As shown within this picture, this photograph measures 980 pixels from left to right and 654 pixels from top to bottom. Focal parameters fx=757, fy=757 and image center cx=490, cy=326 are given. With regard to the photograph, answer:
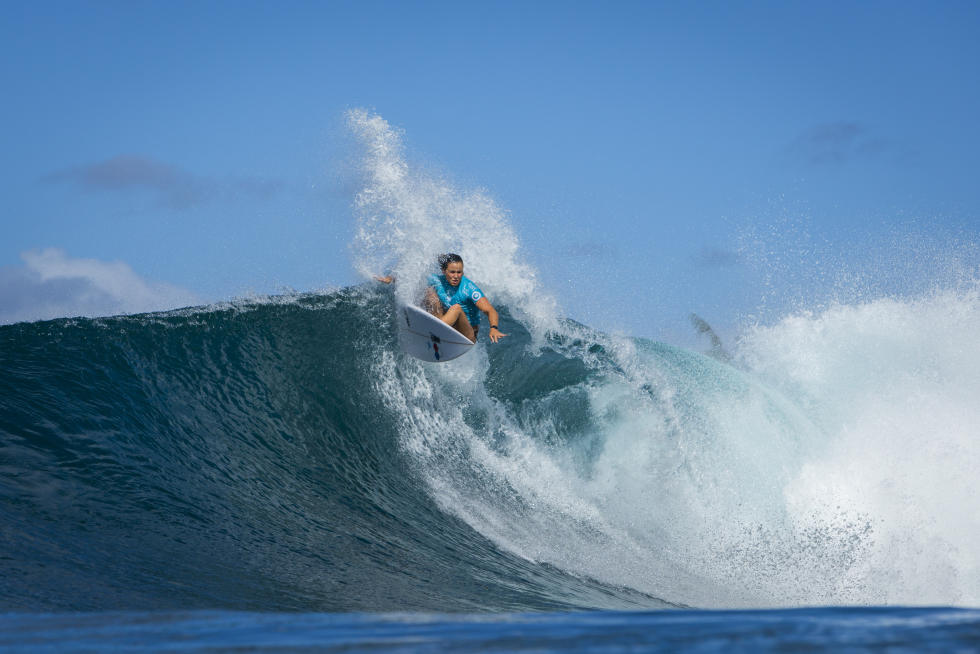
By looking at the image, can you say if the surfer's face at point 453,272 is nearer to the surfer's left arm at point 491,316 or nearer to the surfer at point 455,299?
the surfer at point 455,299

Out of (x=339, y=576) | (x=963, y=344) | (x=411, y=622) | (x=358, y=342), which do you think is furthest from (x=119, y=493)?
(x=963, y=344)

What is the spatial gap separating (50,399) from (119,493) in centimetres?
167

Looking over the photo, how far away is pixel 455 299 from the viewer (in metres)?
7.79

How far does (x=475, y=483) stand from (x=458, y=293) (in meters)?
1.92

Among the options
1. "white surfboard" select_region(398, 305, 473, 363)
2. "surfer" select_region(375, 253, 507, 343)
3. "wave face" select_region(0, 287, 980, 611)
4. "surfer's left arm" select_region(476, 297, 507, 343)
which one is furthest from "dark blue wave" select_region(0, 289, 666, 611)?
"surfer's left arm" select_region(476, 297, 507, 343)

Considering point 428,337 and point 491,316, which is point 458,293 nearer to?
point 491,316

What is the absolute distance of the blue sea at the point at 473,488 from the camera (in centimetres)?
274

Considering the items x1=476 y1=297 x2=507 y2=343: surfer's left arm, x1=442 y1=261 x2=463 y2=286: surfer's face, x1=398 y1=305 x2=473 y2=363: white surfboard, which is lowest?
x1=398 y1=305 x2=473 y2=363: white surfboard

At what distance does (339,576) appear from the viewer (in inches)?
179

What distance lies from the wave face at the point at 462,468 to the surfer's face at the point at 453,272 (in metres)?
1.40

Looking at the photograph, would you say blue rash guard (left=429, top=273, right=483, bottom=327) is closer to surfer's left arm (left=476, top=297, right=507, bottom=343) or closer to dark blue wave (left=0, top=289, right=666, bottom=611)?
surfer's left arm (left=476, top=297, right=507, bottom=343)

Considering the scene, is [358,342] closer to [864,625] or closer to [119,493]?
[119,493]

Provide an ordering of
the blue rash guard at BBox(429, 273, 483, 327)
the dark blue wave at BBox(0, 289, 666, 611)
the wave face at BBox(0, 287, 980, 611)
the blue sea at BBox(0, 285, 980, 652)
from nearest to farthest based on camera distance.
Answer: the blue sea at BBox(0, 285, 980, 652) < the dark blue wave at BBox(0, 289, 666, 611) < the wave face at BBox(0, 287, 980, 611) < the blue rash guard at BBox(429, 273, 483, 327)

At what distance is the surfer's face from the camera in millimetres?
7645
